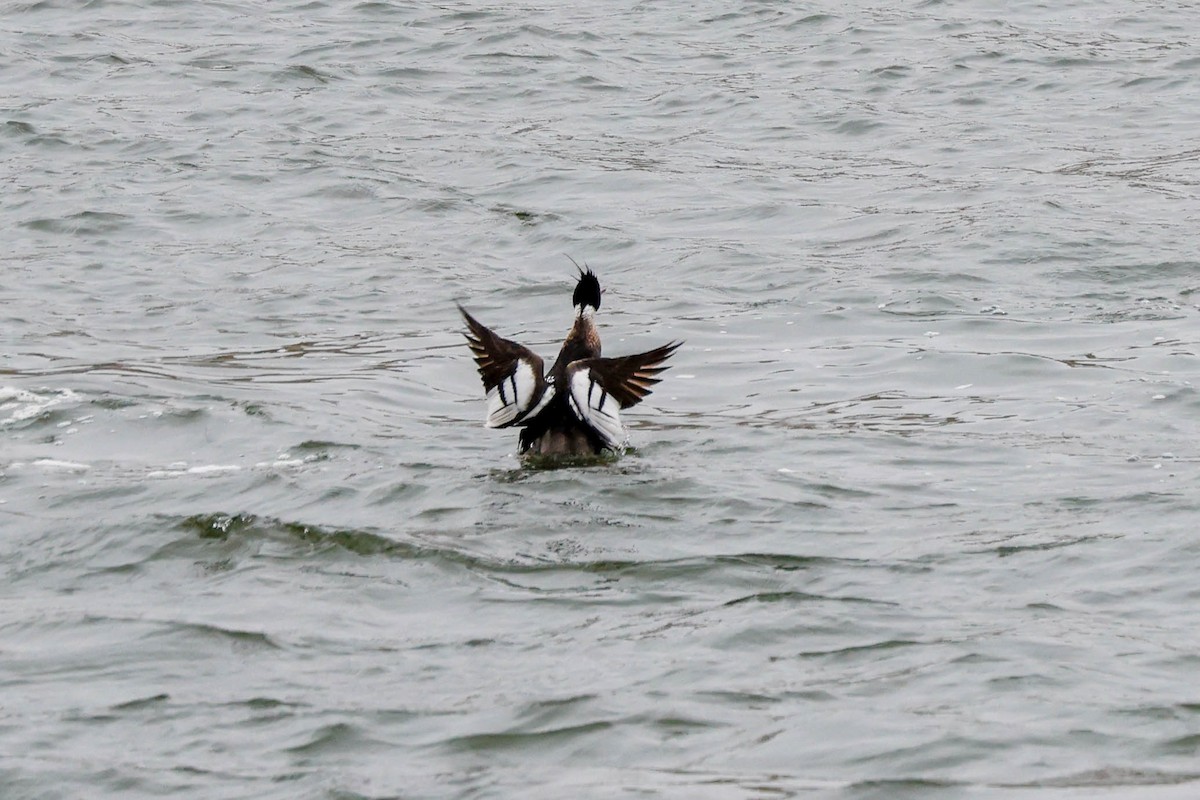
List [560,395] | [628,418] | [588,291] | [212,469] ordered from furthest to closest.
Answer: [628,418]
[588,291]
[560,395]
[212,469]

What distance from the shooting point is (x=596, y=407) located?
30.8 feet

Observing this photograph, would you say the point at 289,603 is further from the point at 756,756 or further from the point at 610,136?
the point at 610,136

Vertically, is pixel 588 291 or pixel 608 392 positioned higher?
pixel 588 291

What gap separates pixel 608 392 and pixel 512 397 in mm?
463

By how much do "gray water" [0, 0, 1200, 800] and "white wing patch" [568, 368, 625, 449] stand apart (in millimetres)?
214

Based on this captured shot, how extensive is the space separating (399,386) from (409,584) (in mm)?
4096

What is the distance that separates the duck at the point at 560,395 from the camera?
368 inches

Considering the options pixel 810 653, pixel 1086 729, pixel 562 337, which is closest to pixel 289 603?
pixel 810 653

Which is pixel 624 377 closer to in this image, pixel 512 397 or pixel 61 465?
pixel 512 397

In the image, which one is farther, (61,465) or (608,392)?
(608,392)

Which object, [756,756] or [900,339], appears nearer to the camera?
[756,756]

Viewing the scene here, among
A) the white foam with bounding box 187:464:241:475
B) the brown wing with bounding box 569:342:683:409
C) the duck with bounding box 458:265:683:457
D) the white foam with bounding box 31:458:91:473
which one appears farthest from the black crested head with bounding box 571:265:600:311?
the white foam with bounding box 31:458:91:473

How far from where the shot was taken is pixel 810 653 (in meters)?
6.27

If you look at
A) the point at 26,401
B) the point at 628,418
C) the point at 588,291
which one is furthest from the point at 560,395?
the point at 26,401
